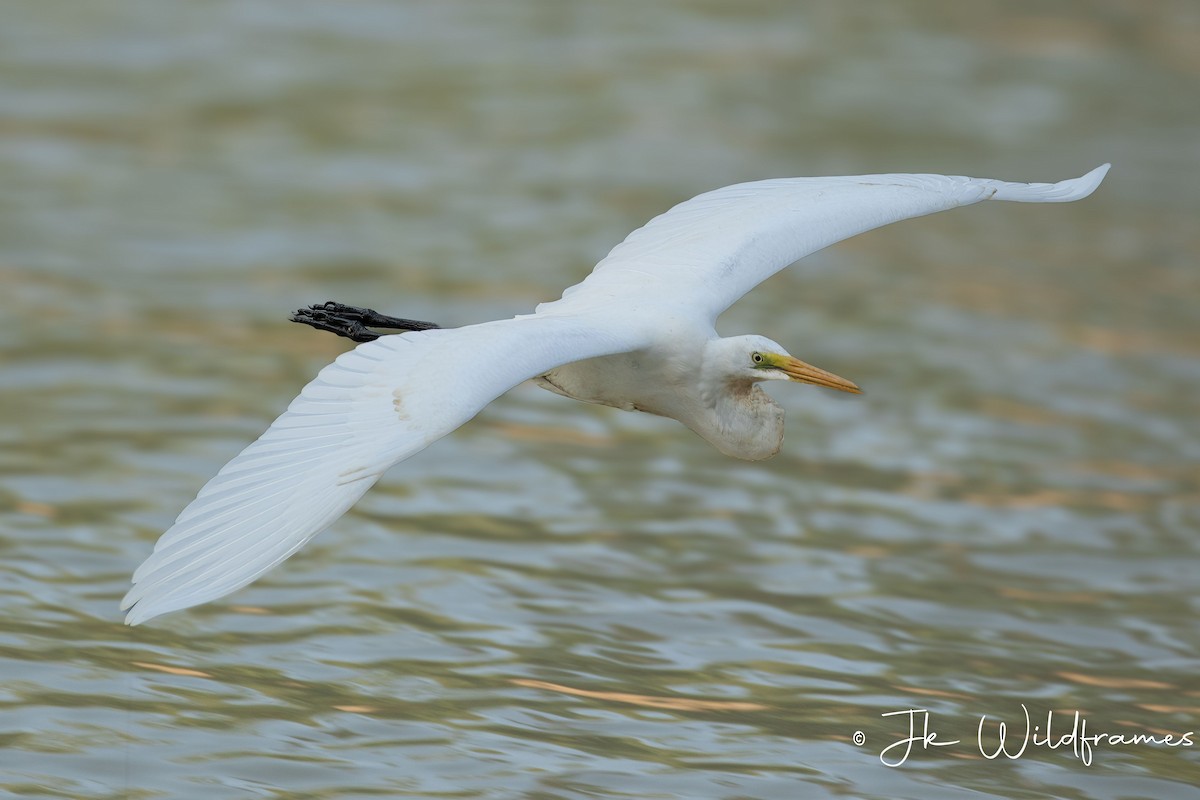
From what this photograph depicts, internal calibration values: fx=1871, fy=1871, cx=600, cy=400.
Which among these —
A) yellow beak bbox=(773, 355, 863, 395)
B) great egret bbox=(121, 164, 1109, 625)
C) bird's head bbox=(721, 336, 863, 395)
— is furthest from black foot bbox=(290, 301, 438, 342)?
yellow beak bbox=(773, 355, 863, 395)

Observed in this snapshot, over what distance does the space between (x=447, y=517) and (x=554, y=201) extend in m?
7.92

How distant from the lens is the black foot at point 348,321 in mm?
8617

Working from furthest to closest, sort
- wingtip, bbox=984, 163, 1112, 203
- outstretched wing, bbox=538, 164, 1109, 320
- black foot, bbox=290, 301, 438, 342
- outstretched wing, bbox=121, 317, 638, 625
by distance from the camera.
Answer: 1. black foot, bbox=290, 301, 438, 342
2. wingtip, bbox=984, 163, 1112, 203
3. outstretched wing, bbox=538, 164, 1109, 320
4. outstretched wing, bbox=121, 317, 638, 625

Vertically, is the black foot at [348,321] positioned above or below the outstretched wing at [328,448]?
above

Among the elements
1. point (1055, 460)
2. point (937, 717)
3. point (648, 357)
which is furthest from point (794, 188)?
point (1055, 460)

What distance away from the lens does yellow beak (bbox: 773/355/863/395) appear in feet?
26.3

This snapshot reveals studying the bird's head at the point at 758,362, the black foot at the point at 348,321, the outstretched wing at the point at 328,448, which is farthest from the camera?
the black foot at the point at 348,321

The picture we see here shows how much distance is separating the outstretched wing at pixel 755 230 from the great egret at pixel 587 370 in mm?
10

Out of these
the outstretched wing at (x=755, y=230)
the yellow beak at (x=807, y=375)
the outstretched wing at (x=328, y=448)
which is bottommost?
the outstretched wing at (x=328, y=448)

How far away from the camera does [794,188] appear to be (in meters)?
9.06

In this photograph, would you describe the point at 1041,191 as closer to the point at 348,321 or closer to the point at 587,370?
the point at 587,370

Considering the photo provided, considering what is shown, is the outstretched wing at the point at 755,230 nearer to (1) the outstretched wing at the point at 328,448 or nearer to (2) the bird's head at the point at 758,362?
(2) the bird's head at the point at 758,362

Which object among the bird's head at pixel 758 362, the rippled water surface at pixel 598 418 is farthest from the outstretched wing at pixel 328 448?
the rippled water surface at pixel 598 418

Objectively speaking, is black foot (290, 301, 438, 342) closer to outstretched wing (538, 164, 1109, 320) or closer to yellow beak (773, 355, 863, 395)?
outstretched wing (538, 164, 1109, 320)
